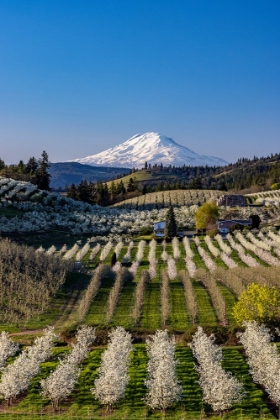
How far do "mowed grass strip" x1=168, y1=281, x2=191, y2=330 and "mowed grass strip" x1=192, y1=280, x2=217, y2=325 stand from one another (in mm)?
1306

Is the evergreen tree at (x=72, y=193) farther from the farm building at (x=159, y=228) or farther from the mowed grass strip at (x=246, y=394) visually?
the mowed grass strip at (x=246, y=394)

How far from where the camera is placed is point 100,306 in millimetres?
46500

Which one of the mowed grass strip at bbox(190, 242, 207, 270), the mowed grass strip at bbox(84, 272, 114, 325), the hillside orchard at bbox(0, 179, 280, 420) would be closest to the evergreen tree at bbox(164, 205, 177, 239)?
the mowed grass strip at bbox(190, 242, 207, 270)

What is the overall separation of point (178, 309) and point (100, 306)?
8158mm

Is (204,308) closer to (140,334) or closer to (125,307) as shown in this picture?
(125,307)

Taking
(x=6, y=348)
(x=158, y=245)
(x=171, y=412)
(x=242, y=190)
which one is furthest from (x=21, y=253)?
(x=242, y=190)

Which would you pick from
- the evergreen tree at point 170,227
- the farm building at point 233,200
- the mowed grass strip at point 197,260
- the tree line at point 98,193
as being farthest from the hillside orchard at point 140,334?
the farm building at point 233,200

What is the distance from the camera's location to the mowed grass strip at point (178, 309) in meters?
40.4

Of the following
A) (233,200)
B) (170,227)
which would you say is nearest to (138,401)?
(170,227)

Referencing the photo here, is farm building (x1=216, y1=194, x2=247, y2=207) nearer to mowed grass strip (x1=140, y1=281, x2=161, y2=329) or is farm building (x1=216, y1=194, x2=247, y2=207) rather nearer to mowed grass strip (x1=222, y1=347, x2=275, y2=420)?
mowed grass strip (x1=140, y1=281, x2=161, y2=329)

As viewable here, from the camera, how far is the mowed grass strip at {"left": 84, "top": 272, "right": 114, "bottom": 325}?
137 ft

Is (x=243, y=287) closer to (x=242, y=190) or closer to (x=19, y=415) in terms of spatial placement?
(x=19, y=415)

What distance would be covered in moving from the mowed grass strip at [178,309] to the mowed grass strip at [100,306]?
658 centimetres

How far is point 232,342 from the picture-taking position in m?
35.9
